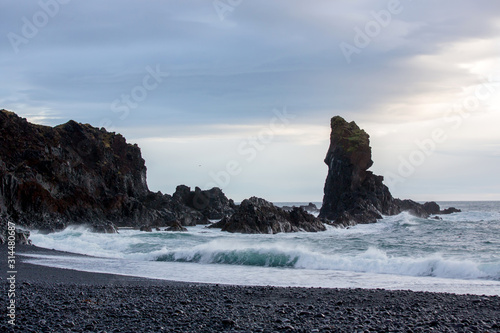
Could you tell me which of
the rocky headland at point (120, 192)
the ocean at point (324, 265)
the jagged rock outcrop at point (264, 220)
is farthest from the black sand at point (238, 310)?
the jagged rock outcrop at point (264, 220)

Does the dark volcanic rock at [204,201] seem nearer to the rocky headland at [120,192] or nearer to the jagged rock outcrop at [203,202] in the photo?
the jagged rock outcrop at [203,202]

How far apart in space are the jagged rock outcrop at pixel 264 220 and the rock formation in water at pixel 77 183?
21.5 ft

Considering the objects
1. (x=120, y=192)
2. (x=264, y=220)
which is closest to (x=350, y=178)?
(x=264, y=220)

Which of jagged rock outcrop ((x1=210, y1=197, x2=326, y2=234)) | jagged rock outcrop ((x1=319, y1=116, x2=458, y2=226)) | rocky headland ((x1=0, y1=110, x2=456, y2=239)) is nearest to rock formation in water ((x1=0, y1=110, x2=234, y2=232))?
rocky headland ((x1=0, y1=110, x2=456, y2=239))

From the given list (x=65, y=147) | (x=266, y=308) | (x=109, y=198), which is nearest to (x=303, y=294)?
(x=266, y=308)

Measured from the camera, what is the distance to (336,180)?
6831cm

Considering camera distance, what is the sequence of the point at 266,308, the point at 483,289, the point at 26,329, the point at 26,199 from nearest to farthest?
the point at 26,329 → the point at 266,308 → the point at 483,289 → the point at 26,199

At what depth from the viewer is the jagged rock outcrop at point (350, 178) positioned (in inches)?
2559

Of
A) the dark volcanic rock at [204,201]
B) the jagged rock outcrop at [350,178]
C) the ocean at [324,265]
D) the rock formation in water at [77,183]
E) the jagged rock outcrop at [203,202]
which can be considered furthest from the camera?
the dark volcanic rock at [204,201]

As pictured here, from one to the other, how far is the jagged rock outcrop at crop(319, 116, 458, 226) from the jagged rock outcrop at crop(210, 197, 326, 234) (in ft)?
55.2

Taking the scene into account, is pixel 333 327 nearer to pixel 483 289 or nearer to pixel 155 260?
pixel 483 289

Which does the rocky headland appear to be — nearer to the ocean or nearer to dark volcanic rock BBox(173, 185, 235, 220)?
dark volcanic rock BBox(173, 185, 235, 220)

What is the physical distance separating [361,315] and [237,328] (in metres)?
2.86

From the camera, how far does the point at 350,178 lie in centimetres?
6588
